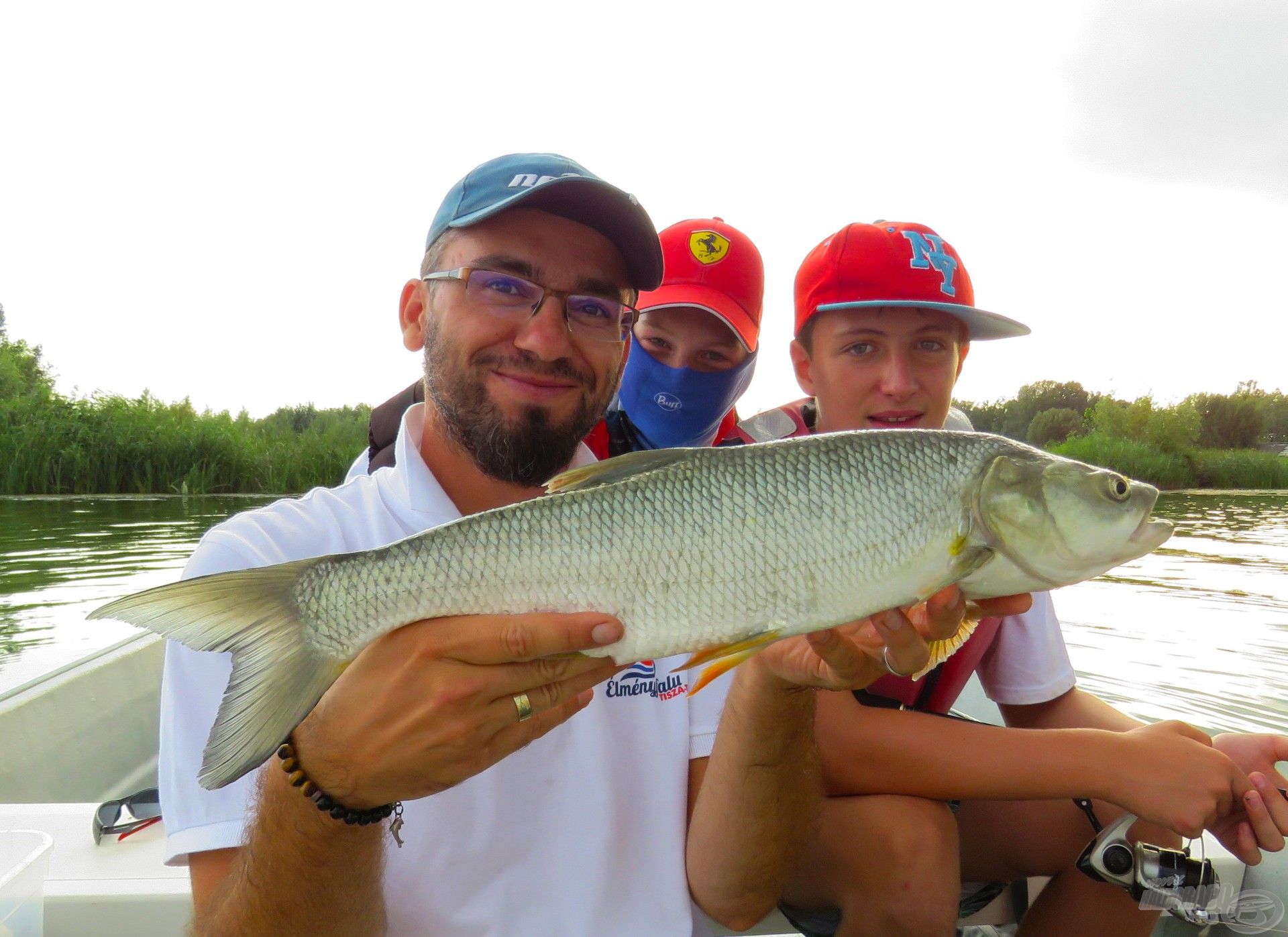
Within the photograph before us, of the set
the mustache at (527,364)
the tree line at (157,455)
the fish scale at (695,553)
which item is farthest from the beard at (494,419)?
the tree line at (157,455)

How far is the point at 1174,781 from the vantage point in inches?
89.2

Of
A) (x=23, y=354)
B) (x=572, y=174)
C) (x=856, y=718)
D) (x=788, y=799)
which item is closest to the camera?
(x=788, y=799)

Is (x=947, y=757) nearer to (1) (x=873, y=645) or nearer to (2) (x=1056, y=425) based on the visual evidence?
(1) (x=873, y=645)

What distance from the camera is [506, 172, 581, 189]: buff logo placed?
2.26 meters

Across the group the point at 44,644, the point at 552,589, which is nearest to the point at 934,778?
the point at 552,589

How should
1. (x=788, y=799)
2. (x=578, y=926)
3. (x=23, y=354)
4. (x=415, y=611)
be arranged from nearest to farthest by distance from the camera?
(x=415, y=611) → (x=578, y=926) → (x=788, y=799) → (x=23, y=354)

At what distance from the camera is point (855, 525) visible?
5.23 ft

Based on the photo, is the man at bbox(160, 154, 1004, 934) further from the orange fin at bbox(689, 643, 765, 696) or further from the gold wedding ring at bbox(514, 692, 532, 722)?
the orange fin at bbox(689, 643, 765, 696)

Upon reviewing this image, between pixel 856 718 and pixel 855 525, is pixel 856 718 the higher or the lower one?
the lower one

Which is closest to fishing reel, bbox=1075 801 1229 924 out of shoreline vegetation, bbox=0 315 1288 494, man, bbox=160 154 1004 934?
man, bbox=160 154 1004 934

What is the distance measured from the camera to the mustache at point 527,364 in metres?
2.35

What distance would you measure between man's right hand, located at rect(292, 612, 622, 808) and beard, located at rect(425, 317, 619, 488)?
91 cm

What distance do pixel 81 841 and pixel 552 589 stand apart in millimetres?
1846

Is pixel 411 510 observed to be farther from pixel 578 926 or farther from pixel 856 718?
pixel 856 718
